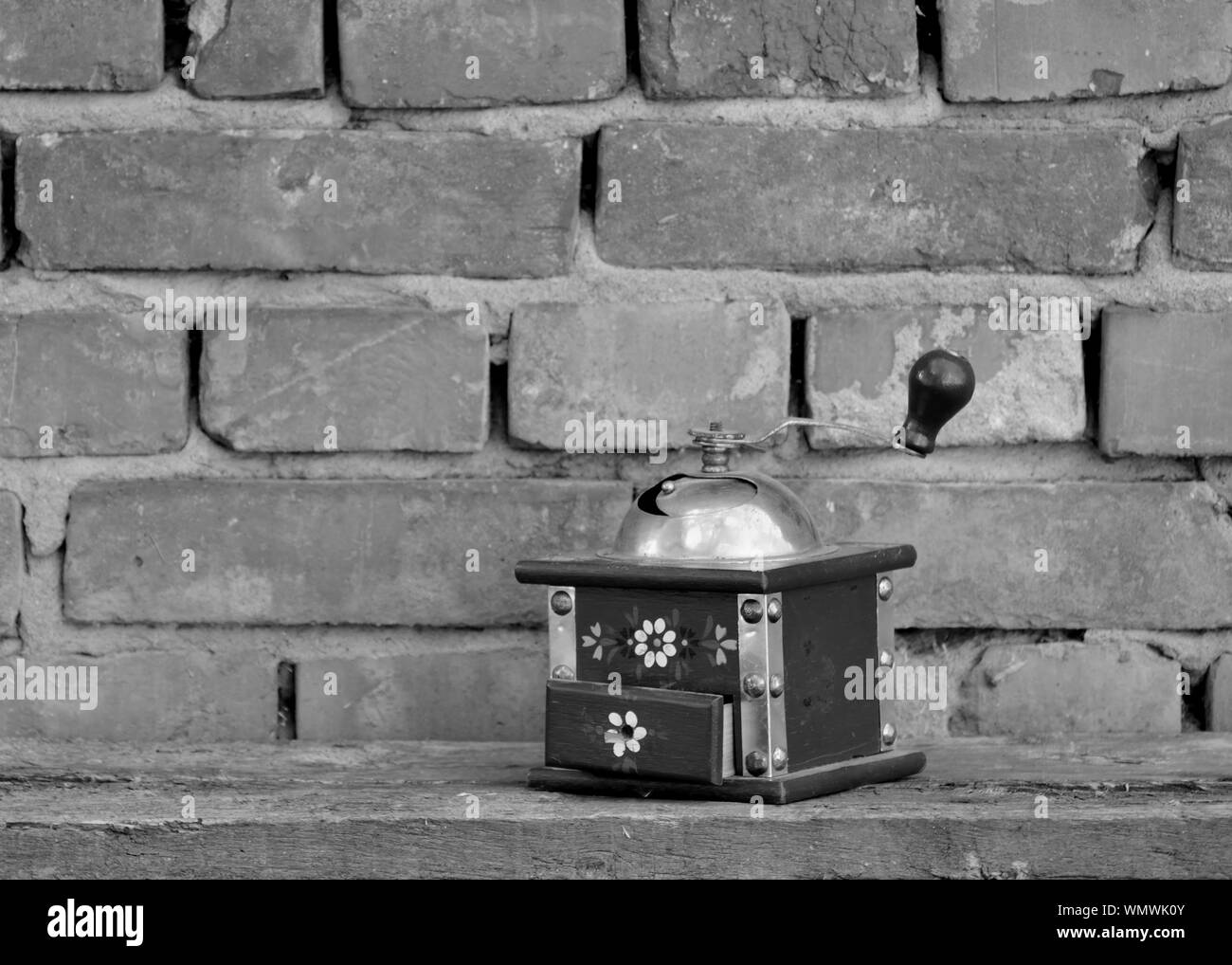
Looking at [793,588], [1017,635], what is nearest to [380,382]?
[793,588]

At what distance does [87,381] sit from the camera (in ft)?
4.69

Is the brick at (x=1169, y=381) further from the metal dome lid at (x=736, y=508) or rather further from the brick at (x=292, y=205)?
the brick at (x=292, y=205)

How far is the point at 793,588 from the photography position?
3.86 feet

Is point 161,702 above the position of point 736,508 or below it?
below

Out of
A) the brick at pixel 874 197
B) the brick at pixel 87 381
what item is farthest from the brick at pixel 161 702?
the brick at pixel 874 197

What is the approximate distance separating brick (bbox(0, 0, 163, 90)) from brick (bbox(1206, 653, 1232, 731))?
104 cm

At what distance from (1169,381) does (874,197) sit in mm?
291

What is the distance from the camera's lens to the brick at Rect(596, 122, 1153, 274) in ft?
4.63

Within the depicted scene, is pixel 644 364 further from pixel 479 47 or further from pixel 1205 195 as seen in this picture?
pixel 1205 195

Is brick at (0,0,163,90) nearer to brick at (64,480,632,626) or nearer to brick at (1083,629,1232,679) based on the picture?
brick at (64,480,632,626)

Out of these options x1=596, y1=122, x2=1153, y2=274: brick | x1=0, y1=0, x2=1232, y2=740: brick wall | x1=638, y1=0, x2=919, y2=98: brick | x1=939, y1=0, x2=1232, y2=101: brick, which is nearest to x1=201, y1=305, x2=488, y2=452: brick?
x1=0, y1=0, x2=1232, y2=740: brick wall

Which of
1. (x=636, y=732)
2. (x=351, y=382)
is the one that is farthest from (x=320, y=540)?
(x=636, y=732)

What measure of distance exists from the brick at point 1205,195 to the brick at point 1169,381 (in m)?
0.05

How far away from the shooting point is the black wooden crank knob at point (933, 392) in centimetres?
122
